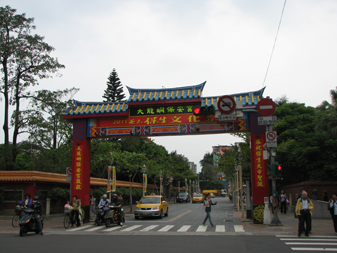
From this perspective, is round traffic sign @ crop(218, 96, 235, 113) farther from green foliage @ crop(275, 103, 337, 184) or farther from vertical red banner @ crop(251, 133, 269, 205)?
green foliage @ crop(275, 103, 337, 184)

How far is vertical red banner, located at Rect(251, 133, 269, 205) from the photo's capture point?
699 inches

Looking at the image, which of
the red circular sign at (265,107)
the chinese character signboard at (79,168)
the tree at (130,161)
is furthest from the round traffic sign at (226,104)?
the tree at (130,161)

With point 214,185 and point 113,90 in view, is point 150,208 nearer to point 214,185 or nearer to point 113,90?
point 113,90

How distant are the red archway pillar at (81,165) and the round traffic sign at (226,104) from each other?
8.29 meters

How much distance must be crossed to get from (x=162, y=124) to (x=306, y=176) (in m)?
17.9

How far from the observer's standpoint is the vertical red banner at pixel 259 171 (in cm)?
1775

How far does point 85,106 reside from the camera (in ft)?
67.5

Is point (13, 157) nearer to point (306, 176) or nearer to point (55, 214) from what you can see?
point (55, 214)

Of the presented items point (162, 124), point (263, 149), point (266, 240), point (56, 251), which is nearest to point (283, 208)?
point (263, 149)

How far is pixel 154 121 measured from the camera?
1952 cm

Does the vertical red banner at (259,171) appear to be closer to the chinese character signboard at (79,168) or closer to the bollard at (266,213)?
the bollard at (266,213)

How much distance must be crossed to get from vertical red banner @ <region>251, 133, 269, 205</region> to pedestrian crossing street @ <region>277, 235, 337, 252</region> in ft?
15.6

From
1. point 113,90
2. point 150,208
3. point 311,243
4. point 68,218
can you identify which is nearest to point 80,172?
point 68,218

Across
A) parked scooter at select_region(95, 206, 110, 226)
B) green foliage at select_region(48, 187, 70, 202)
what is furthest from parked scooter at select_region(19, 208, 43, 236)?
green foliage at select_region(48, 187, 70, 202)
